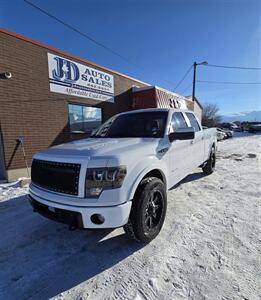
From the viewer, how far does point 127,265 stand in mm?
2447

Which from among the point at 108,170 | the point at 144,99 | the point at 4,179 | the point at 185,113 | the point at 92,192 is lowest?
the point at 4,179

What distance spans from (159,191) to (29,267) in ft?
6.36

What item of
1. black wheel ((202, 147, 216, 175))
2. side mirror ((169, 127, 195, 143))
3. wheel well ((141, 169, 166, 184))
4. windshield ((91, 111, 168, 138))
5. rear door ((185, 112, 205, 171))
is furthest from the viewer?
black wheel ((202, 147, 216, 175))

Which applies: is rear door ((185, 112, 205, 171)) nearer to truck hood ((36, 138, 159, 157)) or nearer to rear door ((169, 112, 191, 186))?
rear door ((169, 112, 191, 186))

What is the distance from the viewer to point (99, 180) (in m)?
2.33

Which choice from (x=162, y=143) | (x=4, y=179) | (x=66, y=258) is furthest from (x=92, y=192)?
(x=4, y=179)

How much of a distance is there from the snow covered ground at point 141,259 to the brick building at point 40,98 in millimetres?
3211

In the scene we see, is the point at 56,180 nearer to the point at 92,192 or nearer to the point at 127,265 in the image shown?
the point at 92,192

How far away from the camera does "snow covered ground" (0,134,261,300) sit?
2066 millimetres

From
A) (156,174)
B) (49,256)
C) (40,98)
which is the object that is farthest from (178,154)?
(40,98)

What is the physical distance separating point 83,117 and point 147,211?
7.15 m

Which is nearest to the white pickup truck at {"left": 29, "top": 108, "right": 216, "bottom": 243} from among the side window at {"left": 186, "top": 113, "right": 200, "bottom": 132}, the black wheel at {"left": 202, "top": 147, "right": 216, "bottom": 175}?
the side window at {"left": 186, "top": 113, "right": 200, "bottom": 132}

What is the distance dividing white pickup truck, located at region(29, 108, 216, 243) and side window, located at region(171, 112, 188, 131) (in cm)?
27

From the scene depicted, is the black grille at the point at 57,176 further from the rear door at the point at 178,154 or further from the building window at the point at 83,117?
the building window at the point at 83,117
